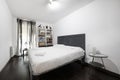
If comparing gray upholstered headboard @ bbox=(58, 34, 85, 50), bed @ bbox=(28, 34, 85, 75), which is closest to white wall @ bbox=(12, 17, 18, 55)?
bed @ bbox=(28, 34, 85, 75)

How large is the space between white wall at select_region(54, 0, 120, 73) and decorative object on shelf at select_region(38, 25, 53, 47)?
8.46 ft

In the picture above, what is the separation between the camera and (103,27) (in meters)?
2.38

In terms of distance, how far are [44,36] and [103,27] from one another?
152 inches

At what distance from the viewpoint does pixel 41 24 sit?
16.5 ft

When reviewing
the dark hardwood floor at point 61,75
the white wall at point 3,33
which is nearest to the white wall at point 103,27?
the dark hardwood floor at point 61,75

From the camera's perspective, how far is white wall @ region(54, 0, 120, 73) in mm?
2068

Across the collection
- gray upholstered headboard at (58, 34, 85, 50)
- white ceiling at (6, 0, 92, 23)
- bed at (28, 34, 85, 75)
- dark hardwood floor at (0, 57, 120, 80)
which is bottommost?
dark hardwood floor at (0, 57, 120, 80)

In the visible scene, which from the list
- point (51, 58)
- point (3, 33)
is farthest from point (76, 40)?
point (3, 33)

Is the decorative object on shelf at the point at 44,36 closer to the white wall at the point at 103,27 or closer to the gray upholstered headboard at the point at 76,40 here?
the gray upholstered headboard at the point at 76,40

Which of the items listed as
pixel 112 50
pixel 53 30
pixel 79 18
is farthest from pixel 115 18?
pixel 53 30

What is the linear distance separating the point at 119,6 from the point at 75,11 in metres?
1.85

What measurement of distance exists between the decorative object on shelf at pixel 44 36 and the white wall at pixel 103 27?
2580mm

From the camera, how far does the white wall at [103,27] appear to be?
2.07 m

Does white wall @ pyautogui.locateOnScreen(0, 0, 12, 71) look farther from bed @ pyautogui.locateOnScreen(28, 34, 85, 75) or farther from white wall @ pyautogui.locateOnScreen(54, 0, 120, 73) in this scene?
white wall @ pyautogui.locateOnScreen(54, 0, 120, 73)
